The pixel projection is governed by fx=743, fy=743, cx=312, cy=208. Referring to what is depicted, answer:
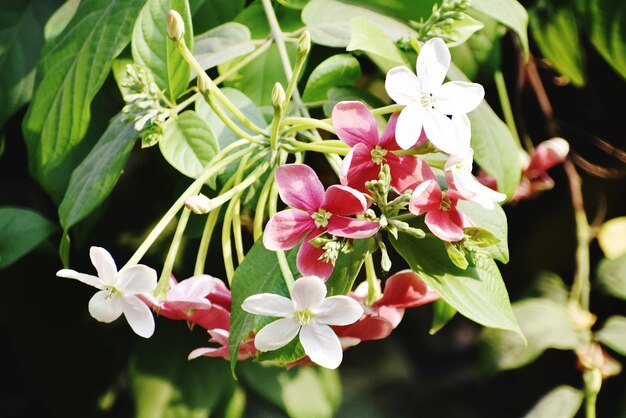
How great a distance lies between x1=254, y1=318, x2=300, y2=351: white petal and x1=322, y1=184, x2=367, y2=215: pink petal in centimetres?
8

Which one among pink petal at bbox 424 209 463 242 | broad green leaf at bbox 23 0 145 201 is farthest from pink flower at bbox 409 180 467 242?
broad green leaf at bbox 23 0 145 201

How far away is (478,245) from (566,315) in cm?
57

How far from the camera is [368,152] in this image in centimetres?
50

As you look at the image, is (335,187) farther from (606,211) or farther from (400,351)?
(400,351)

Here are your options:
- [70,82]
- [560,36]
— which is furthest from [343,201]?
[560,36]

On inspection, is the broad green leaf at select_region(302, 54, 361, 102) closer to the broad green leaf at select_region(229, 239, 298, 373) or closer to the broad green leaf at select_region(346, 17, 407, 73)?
the broad green leaf at select_region(346, 17, 407, 73)

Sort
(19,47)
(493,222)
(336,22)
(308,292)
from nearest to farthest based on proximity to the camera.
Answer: (308,292)
(493,222)
(336,22)
(19,47)

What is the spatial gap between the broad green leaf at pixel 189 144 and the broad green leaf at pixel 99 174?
32mm

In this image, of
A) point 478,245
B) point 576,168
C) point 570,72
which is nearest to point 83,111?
point 478,245

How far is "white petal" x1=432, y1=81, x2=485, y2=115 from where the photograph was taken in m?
0.51

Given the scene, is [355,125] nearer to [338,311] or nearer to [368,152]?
[368,152]

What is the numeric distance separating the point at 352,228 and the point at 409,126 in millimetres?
76

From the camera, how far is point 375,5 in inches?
28.7

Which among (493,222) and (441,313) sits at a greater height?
(493,222)
